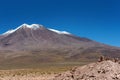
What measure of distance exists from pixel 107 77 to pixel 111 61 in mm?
2295

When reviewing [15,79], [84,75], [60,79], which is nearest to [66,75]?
[60,79]

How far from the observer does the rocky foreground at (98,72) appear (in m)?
21.1

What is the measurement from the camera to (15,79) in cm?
3500

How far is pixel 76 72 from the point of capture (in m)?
23.8

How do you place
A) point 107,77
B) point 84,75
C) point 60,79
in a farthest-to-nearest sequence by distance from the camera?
1. point 60,79
2. point 84,75
3. point 107,77

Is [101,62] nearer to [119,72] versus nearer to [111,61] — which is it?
[111,61]

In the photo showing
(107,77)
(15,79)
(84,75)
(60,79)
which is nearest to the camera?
(107,77)

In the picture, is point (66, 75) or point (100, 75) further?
point (66, 75)

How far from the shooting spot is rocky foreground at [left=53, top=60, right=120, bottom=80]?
2108 cm

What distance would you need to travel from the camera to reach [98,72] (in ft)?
72.1

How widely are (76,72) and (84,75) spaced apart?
147 centimetres

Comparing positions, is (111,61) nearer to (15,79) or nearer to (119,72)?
(119,72)

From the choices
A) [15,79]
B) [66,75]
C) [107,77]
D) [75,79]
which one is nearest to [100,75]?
[107,77]

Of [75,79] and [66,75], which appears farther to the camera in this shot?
[66,75]
